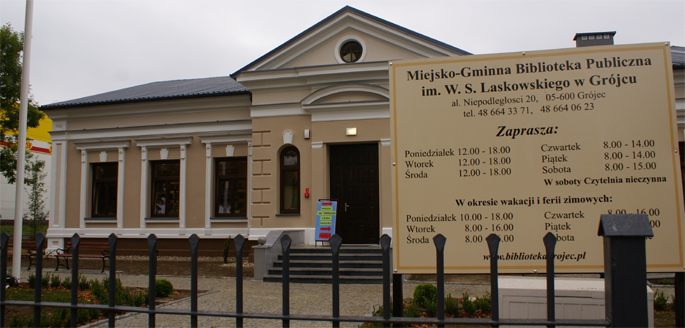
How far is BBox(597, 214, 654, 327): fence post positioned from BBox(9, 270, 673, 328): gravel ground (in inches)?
153

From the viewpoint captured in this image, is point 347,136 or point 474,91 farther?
point 347,136

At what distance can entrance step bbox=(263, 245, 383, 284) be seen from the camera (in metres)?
10.4

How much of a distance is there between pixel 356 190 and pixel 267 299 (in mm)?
5266

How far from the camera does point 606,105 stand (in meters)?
3.79

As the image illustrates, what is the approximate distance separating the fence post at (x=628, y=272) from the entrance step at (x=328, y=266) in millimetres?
7320

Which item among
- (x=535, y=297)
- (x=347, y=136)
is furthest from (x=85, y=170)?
(x=535, y=297)

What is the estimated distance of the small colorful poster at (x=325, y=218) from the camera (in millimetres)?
12203

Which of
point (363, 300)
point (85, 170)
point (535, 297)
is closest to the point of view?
point (535, 297)

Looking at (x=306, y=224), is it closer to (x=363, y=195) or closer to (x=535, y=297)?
(x=363, y=195)

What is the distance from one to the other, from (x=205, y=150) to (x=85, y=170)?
455 centimetres

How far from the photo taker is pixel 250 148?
15.1 meters

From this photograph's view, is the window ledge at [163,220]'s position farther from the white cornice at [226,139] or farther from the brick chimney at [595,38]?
the brick chimney at [595,38]

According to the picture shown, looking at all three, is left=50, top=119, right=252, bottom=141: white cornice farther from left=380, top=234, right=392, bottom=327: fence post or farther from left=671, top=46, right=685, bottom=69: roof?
left=380, top=234, right=392, bottom=327: fence post

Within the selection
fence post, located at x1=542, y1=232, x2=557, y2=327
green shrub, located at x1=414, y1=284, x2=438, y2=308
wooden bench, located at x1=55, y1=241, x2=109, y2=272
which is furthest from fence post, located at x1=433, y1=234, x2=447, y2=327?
wooden bench, located at x1=55, y1=241, x2=109, y2=272
